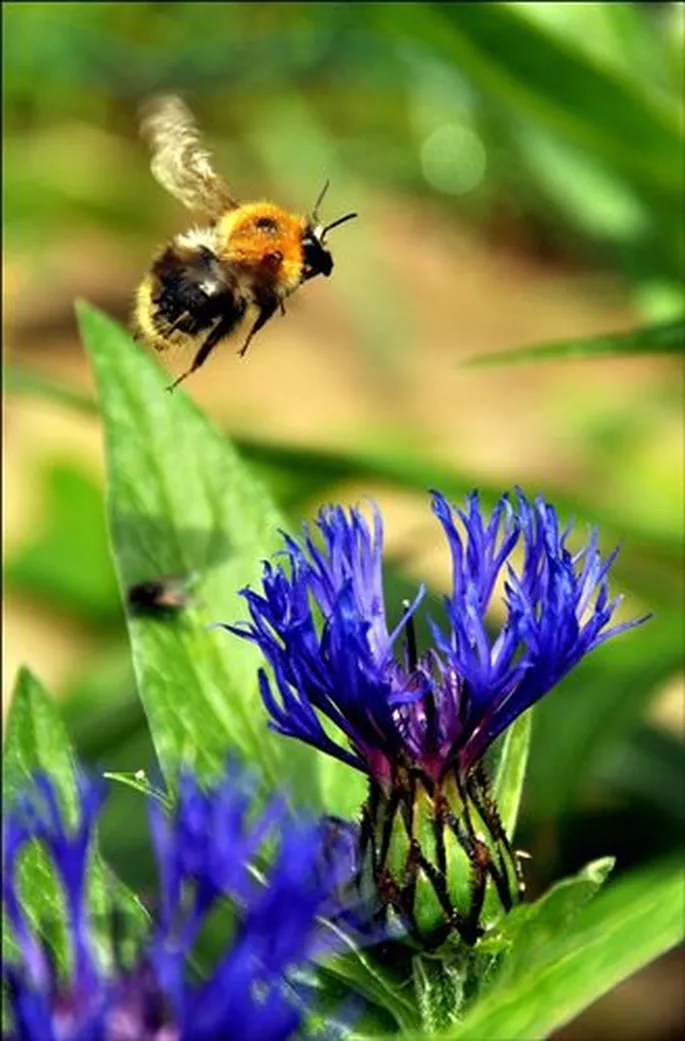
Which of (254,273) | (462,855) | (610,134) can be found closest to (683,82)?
(610,134)

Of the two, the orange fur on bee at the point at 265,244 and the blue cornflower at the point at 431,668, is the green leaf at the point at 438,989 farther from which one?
the orange fur on bee at the point at 265,244

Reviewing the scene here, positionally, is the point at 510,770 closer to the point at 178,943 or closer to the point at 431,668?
the point at 431,668

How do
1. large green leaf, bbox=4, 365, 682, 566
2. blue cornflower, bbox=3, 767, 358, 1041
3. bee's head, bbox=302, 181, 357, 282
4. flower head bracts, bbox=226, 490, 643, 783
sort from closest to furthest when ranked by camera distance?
1. blue cornflower, bbox=3, 767, 358, 1041
2. flower head bracts, bbox=226, 490, 643, 783
3. bee's head, bbox=302, 181, 357, 282
4. large green leaf, bbox=4, 365, 682, 566

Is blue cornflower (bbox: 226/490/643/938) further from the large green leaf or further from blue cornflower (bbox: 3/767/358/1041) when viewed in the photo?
the large green leaf

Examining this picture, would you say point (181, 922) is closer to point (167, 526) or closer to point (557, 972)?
point (557, 972)

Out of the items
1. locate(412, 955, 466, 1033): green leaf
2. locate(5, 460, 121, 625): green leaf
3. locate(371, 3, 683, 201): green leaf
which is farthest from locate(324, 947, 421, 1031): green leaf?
locate(5, 460, 121, 625): green leaf

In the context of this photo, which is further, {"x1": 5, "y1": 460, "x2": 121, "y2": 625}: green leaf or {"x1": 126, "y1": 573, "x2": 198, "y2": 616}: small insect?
{"x1": 5, "y1": 460, "x2": 121, "y2": 625}: green leaf

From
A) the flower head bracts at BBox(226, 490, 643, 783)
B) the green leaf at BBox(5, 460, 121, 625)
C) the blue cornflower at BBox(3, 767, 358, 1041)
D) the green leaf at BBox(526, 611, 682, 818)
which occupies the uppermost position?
Result: the green leaf at BBox(5, 460, 121, 625)
